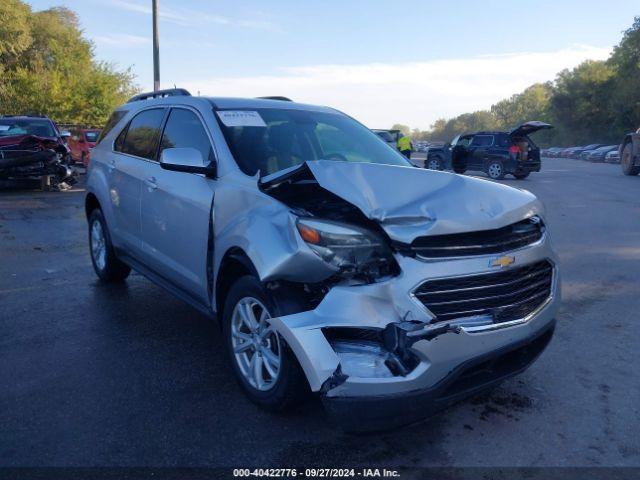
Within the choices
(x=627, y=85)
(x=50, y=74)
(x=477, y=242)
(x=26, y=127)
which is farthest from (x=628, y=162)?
(x=627, y=85)

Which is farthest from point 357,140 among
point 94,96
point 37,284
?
point 94,96

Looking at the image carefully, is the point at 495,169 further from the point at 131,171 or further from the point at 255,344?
the point at 255,344

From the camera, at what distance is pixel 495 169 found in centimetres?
2222

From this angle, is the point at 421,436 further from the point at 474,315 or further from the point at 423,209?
the point at 423,209

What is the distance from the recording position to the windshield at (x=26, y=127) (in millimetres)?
15180

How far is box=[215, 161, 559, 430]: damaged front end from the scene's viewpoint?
8.90 feet

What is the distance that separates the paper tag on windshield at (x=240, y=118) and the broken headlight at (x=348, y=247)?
1510mm

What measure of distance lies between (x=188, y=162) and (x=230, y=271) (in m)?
0.79

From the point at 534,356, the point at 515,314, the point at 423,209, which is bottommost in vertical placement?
the point at 534,356

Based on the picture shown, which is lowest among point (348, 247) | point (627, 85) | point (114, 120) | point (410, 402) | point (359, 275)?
point (410, 402)

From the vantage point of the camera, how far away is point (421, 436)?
3156mm

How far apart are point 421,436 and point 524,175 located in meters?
20.8

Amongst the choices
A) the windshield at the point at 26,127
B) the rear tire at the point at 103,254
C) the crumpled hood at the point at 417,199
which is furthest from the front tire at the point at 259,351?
the windshield at the point at 26,127

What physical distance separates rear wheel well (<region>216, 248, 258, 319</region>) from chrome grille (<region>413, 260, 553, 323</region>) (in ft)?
3.21
